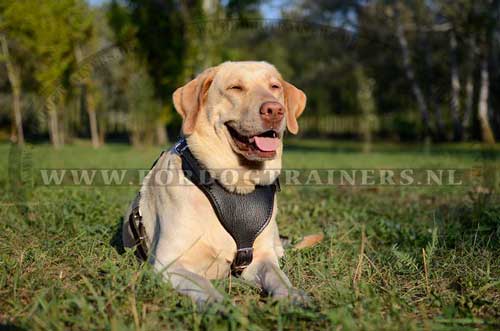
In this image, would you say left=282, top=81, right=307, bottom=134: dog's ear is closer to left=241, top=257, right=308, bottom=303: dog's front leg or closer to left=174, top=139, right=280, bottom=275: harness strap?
left=174, top=139, right=280, bottom=275: harness strap

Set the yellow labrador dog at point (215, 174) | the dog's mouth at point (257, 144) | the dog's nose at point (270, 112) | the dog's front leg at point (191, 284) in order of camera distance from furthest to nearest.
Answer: the dog's mouth at point (257, 144)
the dog's nose at point (270, 112)
the yellow labrador dog at point (215, 174)
the dog's front leg at point (191, 284)

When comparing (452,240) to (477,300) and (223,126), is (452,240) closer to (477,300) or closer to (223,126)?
(477,300)

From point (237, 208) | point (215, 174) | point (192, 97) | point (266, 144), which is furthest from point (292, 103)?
point (237, 208)

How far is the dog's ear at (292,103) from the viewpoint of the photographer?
352 cm

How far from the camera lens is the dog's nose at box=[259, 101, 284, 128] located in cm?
296

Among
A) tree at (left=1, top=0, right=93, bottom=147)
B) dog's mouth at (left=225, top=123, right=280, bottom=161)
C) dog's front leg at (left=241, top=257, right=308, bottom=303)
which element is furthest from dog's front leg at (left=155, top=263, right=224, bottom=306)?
tree at (left=1, top=0, right=93, bottom=147)

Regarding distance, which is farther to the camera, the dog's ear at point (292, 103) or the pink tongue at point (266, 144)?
the dog's ear at point (292, 103)

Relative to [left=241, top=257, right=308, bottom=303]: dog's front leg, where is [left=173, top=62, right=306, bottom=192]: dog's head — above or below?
above

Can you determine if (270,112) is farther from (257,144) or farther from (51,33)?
(51,33)

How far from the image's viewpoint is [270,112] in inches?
117

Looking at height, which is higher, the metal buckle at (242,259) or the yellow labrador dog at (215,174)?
the yellow labrador dog at (215,174)

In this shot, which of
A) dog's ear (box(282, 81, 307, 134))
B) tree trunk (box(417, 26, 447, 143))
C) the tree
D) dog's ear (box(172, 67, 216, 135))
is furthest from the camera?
tree trunk (box(417, 26, 447, 143))

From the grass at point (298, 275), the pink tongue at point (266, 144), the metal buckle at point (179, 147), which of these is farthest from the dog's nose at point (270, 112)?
the grass at point (298, 275)

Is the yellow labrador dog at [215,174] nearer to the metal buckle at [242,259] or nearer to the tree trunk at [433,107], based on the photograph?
the metal buckle at [242,259]
